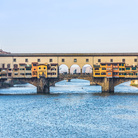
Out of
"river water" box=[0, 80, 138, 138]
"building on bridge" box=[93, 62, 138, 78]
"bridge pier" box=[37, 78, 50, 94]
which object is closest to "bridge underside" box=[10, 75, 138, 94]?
"bridge pier" box=[37, 78, 50, 94]

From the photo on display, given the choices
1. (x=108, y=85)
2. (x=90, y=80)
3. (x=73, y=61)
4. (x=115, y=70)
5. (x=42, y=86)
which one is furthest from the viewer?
(x=73, y=61)

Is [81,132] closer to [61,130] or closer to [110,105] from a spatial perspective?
[61,130]

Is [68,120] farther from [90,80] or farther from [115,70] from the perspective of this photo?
[115,70]

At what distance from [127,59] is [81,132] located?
5438cm

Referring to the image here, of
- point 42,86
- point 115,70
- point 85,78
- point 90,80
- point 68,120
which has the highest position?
point 115,70

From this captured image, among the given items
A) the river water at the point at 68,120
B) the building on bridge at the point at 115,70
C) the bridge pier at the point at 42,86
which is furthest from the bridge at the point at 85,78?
the river water at the point at 68,120

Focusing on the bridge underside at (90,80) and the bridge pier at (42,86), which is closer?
the bridge underside at (90,80)

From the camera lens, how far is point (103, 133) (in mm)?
34812

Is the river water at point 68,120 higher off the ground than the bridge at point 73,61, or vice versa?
the bridge at point 73,61

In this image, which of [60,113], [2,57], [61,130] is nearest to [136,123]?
[61,130]

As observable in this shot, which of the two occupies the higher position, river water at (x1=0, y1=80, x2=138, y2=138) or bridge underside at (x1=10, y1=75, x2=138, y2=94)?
bridge underside at (x1=10, y1=75, x2=138, y2=94)

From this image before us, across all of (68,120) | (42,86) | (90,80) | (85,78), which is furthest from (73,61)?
(68,120)

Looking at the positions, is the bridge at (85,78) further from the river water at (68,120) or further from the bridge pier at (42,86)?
the river water at (68,120)

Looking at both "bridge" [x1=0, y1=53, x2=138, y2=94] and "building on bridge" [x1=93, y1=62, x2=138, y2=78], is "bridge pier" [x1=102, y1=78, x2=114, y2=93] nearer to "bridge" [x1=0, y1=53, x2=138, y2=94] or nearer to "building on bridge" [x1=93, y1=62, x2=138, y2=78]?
"bridge" [x1=0, y1=53, x2=138, y2=94]
